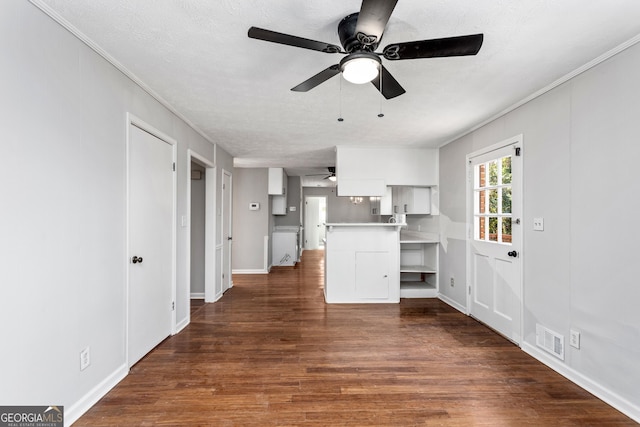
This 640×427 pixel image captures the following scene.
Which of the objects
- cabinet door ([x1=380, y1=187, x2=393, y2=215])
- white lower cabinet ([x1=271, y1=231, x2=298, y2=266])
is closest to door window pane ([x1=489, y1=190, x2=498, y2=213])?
cabinet door ([x1=380, y1=187, x2=393, y2=215])

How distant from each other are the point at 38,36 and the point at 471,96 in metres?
3.08

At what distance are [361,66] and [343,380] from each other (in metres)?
2.18

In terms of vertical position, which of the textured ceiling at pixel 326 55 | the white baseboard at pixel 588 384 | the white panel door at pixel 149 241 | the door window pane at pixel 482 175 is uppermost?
the textured ceiling at pixel 326 55

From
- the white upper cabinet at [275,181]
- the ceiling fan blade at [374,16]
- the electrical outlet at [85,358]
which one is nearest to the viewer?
the ceiling fan blade at [374,16]

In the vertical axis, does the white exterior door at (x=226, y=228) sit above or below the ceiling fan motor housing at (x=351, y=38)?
below

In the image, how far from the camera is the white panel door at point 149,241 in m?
2.35

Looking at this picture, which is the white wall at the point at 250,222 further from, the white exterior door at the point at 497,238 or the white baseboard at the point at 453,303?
the white exterior door at the point at 497,238

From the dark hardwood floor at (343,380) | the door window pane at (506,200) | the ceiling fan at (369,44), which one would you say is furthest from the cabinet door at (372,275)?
the ceiling fan at (369,44)

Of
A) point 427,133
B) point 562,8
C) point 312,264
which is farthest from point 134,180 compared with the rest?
point 312,264

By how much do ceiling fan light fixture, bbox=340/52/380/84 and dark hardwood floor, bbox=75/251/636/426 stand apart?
2052 millimetres

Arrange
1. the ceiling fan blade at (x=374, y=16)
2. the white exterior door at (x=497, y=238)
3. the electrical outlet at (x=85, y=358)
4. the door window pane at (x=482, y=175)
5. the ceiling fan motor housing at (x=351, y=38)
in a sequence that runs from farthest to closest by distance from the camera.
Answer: the door window pane at (x=482, y=175), the white exterior door at (x=497, y=238), the electrical outlet at (x=85, y=358), the ceiling fan motor housing at (x=351, y=38), the ceiling fan blade at (x=374, y=16)

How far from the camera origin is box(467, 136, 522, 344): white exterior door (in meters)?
2.86

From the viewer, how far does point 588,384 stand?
209 cm

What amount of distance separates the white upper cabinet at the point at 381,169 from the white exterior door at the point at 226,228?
73.2 inches
